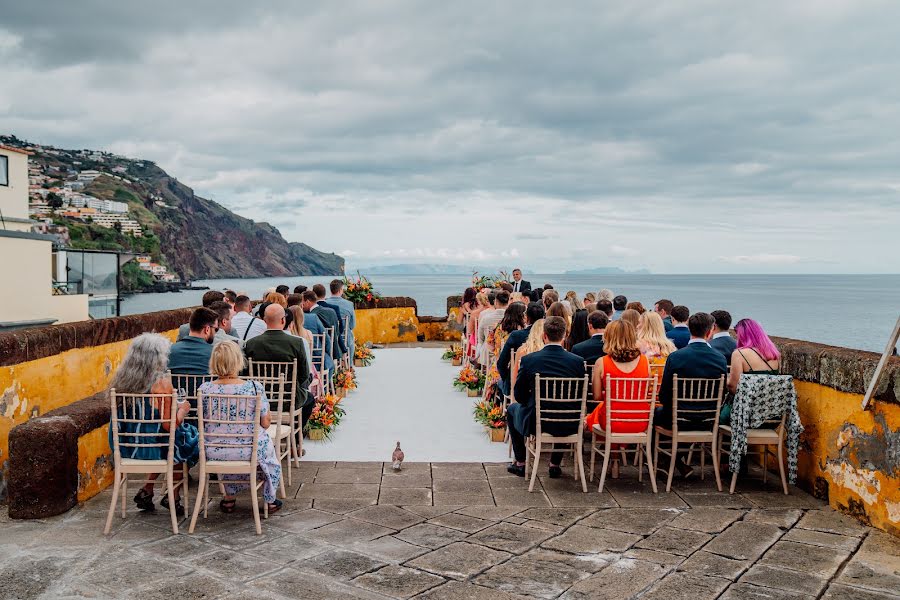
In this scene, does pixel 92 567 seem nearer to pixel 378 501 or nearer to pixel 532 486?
pixel 378 501

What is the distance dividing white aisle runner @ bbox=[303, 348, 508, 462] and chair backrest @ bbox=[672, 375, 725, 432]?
5.57 ft

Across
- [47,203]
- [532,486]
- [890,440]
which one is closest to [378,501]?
[532,486]

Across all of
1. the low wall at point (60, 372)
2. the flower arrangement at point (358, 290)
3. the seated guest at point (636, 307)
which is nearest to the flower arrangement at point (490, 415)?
the seated guest at point (636, 307)

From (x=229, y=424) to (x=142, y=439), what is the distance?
23.7 inches

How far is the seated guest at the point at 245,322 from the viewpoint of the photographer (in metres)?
7.41

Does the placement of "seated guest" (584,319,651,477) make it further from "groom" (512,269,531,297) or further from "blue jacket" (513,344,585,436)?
"groom" (512,269,531,297)

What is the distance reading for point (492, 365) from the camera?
8.75 metres

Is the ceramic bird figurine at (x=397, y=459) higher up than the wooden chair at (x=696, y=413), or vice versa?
the wooden chair at (x=696, y=413)

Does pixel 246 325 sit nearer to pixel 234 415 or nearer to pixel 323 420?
pixel 323 420

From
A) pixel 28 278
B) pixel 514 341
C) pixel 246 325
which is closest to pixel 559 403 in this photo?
pixel 514 341

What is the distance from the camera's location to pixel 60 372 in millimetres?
6430

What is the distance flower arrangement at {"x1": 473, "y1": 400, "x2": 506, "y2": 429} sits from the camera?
24.2 ft

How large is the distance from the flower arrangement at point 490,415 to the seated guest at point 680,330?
192 cm

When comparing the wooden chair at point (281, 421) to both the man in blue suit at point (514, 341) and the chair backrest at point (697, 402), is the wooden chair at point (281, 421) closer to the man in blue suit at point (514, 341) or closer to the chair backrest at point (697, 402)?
the man in blue suit at point (514, 341)
